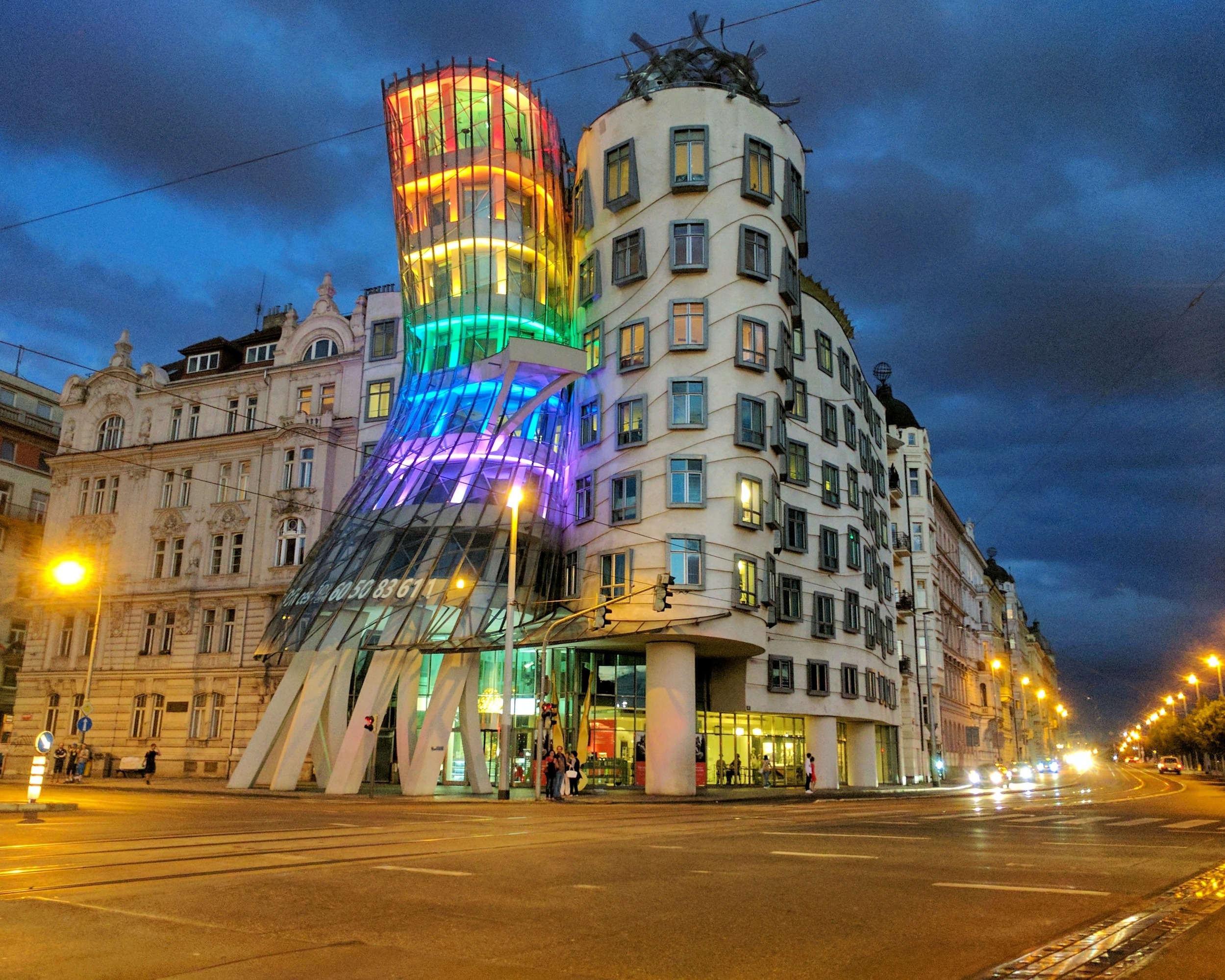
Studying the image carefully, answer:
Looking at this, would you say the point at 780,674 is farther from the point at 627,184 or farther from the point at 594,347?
the point at 627,184

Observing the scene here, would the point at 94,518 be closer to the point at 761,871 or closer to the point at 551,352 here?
the point at 551,352

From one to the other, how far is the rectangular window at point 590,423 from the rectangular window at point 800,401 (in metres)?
10.3

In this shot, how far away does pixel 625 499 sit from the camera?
40969 mm

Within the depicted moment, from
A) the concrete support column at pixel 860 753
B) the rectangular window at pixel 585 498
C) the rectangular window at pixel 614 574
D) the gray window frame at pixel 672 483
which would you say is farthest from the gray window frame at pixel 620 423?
the concrete support column at pixel 860 753

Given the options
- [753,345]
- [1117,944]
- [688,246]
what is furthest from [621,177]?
[1117,944]

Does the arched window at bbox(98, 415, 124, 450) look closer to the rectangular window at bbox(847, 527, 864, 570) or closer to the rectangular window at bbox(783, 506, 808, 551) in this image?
the rectangular window at bbox(783, 506, 808, 551)

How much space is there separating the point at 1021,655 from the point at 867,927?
468 feet

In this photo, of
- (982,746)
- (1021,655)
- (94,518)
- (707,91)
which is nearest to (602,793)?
(707,91)

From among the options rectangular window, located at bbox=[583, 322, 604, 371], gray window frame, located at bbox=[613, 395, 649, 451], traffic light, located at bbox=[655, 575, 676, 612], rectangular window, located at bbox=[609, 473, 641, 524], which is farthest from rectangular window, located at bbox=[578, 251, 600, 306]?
traffic light, located at bbox=[655, 575, 676, 612]

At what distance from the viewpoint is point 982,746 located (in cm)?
9025

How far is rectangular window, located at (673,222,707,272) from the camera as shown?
138ft

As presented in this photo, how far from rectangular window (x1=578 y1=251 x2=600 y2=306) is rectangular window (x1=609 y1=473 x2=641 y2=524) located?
902 centimetres

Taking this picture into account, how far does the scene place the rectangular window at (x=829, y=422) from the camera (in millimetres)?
51688

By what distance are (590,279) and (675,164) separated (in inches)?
249
